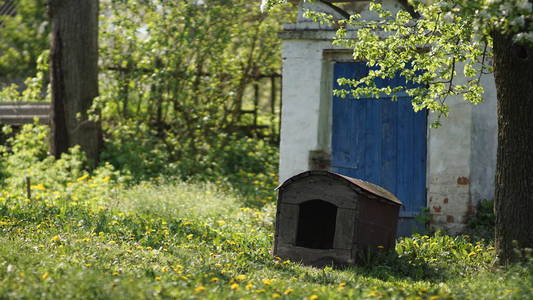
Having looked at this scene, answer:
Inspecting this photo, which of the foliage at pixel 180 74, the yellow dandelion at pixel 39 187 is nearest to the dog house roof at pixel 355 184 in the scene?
the yellow dandelion at pixel 39 187

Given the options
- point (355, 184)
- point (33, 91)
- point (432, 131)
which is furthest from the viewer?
point (33, 91)

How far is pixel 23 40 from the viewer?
20.1 meters

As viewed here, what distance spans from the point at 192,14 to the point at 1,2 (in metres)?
13.9

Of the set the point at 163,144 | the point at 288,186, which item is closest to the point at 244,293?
the point at 288,186

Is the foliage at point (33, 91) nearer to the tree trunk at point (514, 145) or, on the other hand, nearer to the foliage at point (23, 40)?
the foliage at point (23, 40)

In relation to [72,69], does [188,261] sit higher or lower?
lower

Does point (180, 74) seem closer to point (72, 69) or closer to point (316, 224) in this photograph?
point (72, 69)

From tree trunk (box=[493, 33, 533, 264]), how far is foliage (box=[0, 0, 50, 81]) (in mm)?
15599

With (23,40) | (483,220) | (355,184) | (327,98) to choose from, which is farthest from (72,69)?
(483,220)

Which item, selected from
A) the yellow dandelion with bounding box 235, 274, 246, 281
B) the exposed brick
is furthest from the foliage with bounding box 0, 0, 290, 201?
the yellow dandelion with bounding box 235, 274, 246, 281

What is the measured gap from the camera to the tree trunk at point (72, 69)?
514 inches

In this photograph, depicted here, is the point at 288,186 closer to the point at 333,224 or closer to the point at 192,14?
the point at 333,224

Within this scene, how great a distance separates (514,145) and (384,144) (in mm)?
3126

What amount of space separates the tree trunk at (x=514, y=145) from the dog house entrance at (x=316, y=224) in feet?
6.88
